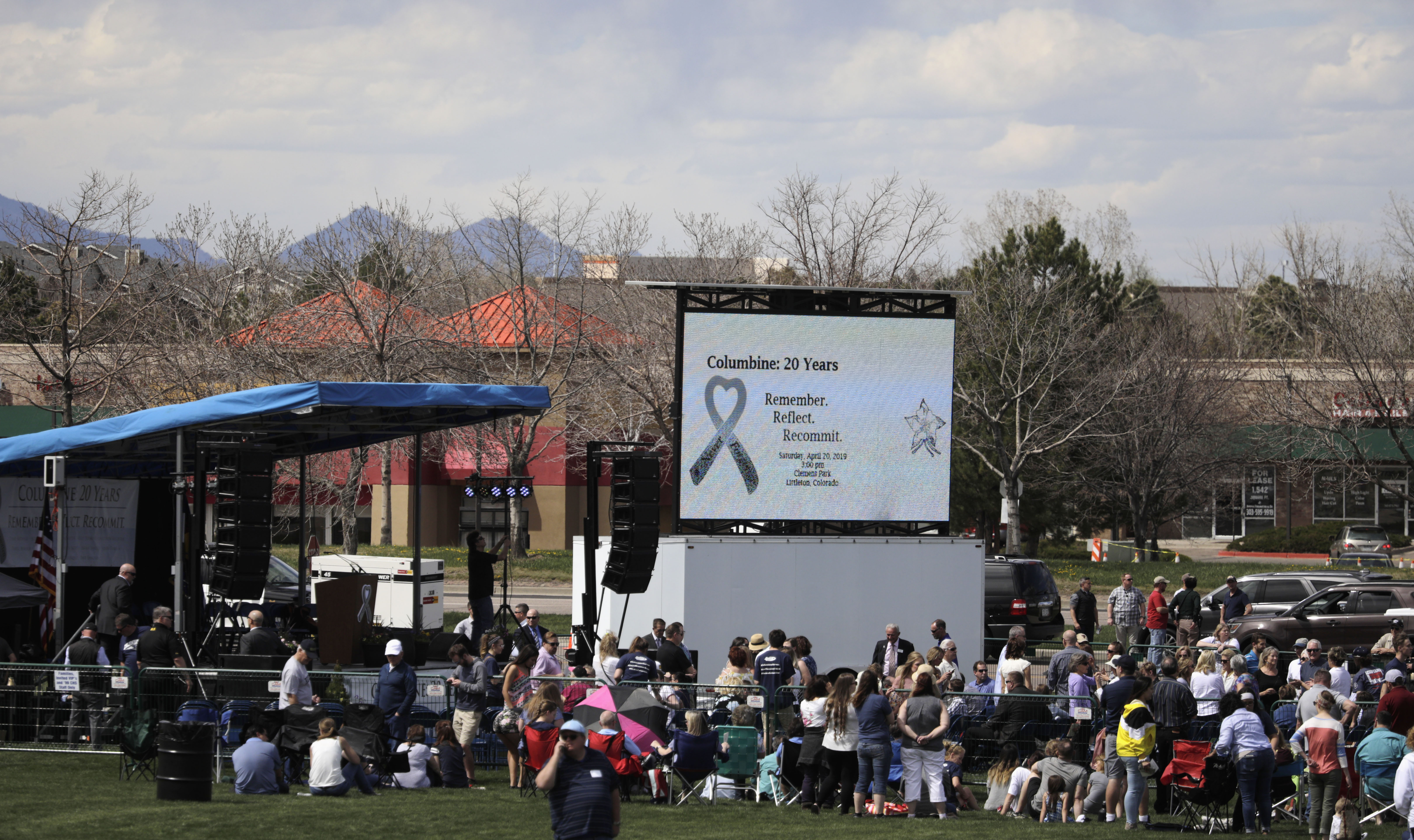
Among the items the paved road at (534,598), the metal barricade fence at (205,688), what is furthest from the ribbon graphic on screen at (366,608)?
the paved road at (534,598)

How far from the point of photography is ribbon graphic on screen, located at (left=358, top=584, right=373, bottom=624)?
63.0ft

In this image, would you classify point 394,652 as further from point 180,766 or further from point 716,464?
point 716,464

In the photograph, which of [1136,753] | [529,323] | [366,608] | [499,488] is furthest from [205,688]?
[529,323]

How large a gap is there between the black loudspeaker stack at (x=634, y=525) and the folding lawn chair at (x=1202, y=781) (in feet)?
23.0

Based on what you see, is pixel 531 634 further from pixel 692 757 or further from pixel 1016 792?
pixel 1016 792

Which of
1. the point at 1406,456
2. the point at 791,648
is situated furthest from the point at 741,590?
the point at 1406,456

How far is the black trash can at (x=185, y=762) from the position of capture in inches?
465

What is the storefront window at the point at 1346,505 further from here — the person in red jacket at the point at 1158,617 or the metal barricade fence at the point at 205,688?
the metal barricade fence at the point at 205,688

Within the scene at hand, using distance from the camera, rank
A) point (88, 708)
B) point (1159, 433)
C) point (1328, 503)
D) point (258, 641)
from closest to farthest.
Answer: point (88, 708) < point (258, 641) < point (1159, 433) < point (1328, 503)

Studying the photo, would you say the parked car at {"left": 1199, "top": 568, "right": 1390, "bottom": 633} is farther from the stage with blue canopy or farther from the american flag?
the american flag

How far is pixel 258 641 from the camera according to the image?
51.9 ft

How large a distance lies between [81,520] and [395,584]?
20.1ft

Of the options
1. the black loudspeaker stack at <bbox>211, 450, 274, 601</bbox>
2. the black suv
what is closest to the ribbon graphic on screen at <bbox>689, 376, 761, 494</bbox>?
the black suv

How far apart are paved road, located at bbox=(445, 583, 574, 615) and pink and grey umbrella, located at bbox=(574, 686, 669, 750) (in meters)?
A: 14.6
